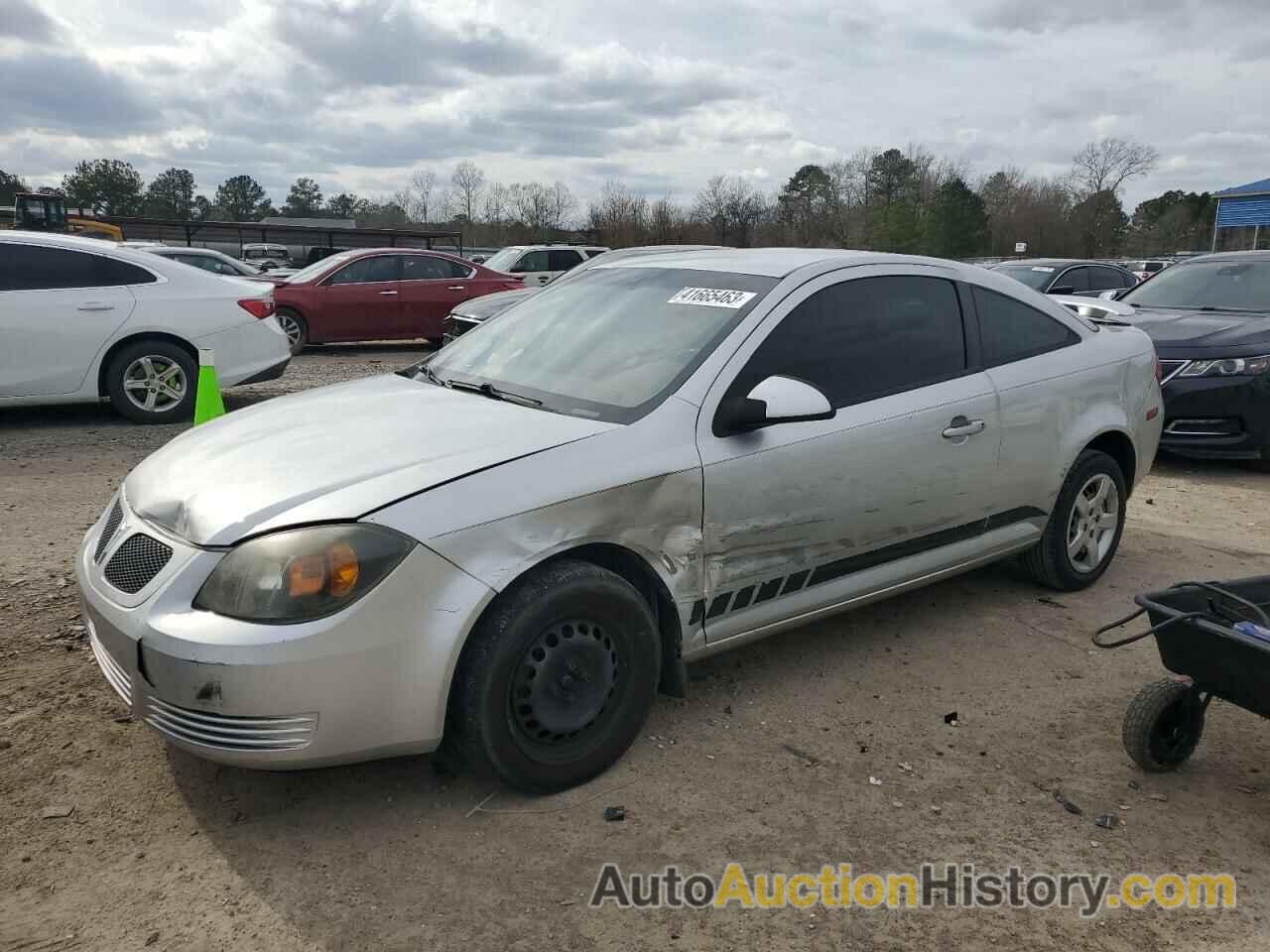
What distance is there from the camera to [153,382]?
8.38 m

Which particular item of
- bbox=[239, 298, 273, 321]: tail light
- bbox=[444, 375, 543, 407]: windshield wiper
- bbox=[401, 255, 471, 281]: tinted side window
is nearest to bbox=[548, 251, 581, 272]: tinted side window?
bbox=[401, 255, 471, 281]: tinted side window

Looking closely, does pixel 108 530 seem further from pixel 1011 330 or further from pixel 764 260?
pixel 1011 330

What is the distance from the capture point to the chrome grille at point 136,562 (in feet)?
9.32

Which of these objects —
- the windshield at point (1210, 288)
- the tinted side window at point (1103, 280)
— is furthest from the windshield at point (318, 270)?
the tinted side window at point (1103, 280)

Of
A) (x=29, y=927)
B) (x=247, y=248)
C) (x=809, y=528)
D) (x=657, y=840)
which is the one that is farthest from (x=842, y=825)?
(x=247, y=248)

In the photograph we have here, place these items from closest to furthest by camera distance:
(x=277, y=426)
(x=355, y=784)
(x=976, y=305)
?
(x=355, y=784), (x=277, y=426), (x=976, y=305)

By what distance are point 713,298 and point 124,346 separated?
6.34 meters

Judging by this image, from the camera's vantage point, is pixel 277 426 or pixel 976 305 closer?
pixel 277 426

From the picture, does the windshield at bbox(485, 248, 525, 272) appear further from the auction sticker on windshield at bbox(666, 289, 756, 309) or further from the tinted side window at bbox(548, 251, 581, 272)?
the auction sticker on windshield at bbox(666, 289, 756, 309)

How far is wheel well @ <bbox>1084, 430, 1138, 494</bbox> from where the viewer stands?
192 inches

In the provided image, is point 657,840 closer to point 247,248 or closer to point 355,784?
point 355,784

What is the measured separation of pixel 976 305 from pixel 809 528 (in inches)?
59.7

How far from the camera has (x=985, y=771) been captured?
10.8ft

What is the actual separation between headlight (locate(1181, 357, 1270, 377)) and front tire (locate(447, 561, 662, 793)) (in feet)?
20.6
